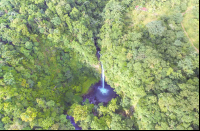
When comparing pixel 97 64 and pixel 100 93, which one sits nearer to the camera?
pixel 100 93

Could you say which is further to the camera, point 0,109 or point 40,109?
point 40,109

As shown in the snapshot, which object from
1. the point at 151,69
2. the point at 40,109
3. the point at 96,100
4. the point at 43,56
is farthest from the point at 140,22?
the point at 40,109

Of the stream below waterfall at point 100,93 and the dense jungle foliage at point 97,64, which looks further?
the stream below waterfall at point 100,93

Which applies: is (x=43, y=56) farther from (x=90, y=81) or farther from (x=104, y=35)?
(x=104, y=35)

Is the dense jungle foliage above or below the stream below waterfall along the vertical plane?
above

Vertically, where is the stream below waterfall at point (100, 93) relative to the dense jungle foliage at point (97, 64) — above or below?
below

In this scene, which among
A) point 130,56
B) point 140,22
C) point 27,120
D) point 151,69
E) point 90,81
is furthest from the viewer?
point 90,81

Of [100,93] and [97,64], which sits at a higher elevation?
[97,64]

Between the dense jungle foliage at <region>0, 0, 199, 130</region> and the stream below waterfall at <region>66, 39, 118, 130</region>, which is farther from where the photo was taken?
the stream below waterfall at <region>66, 39, 118, 130</region>
